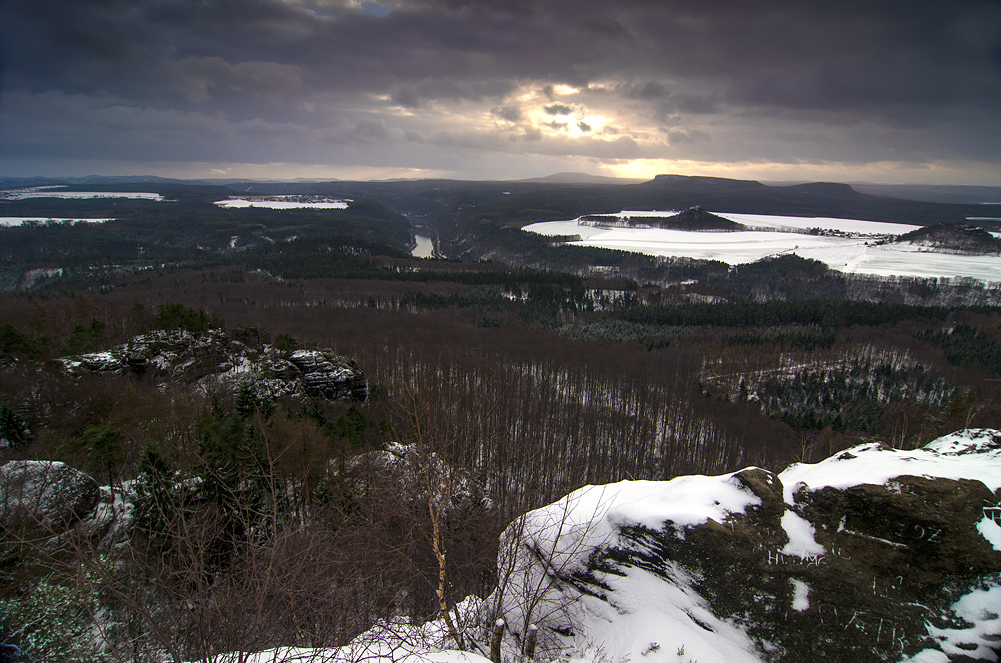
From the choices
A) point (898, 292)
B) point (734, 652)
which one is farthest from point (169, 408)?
point (898, 292)

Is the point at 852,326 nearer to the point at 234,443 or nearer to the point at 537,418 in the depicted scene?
the point at 537,418

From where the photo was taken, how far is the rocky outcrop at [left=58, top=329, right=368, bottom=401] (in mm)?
37031

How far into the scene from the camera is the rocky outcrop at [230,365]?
37.0 meters

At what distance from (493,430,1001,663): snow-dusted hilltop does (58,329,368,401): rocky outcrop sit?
104 ft

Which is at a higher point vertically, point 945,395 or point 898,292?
point 898,292

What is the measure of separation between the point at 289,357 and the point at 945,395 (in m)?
96.3

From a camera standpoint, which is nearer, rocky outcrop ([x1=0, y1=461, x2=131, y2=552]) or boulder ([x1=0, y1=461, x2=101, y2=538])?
boulder ([x1=0, y1=461, x2=101, y2=538])

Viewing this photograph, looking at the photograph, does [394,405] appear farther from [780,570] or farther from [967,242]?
[967,242]

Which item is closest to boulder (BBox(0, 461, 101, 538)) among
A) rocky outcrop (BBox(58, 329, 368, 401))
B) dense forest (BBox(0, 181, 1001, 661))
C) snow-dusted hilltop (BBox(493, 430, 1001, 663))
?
dense forest (BBox(0, 181, 1001, 661))

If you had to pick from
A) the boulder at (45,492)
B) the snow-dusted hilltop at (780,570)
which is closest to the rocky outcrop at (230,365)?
the boulder at (45,492)

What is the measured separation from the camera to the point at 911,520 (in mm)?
10625

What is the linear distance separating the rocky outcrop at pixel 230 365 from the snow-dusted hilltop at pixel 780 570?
31.8m

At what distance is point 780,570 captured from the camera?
1077 centimetres

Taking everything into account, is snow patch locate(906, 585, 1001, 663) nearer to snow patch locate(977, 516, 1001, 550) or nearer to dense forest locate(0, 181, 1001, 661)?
snow patch locate(977, 516, 1001, 550)
